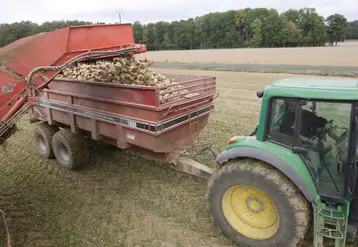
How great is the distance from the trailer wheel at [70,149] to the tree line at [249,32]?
50.3 meters

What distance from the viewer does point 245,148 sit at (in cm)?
311

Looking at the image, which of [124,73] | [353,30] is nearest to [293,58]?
[124,73]

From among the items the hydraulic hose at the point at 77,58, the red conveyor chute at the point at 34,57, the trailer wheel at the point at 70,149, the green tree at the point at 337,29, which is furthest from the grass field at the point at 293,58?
the green tree at the point at 337,29

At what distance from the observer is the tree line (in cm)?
5619

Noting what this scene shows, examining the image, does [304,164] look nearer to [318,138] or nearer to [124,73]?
[318,138]

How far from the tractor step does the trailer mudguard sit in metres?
0.15

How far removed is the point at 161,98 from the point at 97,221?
1806mm

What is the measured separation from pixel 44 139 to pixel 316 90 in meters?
4.99

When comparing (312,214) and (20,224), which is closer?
(312,214)

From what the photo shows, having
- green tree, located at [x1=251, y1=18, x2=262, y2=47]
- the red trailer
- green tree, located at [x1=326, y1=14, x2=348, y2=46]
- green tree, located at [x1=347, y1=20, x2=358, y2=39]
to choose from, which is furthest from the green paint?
green tree, located at [x1=347, y1=20, x2=358, y2=39]

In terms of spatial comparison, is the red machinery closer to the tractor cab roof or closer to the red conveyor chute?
the red conveyor chute

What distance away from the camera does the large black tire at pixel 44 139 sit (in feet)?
18.7

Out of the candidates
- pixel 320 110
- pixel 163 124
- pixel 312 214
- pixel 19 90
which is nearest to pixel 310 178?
pixel 312 214

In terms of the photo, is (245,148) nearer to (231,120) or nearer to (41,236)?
(41,236)
